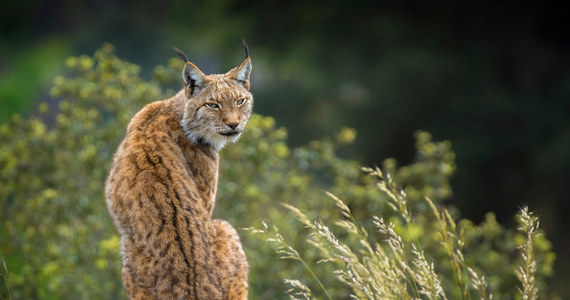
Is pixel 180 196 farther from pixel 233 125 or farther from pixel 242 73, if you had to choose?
pixel 242 73

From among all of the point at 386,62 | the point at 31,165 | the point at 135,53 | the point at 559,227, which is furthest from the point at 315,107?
the point at 31,165

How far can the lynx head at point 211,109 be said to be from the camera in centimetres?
428

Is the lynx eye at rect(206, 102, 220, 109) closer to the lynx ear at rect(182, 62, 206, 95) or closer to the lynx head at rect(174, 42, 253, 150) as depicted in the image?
the lynx head at rect(174, 42, 253, 150)

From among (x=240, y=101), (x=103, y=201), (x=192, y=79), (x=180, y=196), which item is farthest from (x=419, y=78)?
(x=180, y=196)

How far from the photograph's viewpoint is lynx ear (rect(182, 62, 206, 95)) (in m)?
4.31

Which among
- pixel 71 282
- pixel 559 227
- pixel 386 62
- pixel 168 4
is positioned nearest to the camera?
pixel 71 282

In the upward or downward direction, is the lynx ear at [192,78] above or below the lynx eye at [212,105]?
above

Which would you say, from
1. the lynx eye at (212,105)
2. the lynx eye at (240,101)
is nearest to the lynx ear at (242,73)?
the lynx eye at (240,101)

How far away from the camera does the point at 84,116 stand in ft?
21.6

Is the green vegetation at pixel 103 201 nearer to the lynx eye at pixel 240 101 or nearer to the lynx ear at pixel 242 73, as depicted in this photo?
the lynx ear at pixel 242 73

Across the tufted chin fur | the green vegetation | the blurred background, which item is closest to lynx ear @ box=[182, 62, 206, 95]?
the tufted chin fur

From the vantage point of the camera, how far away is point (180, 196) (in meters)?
3.60

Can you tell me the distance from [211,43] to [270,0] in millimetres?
1536

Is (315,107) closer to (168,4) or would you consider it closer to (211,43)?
(211,43)
